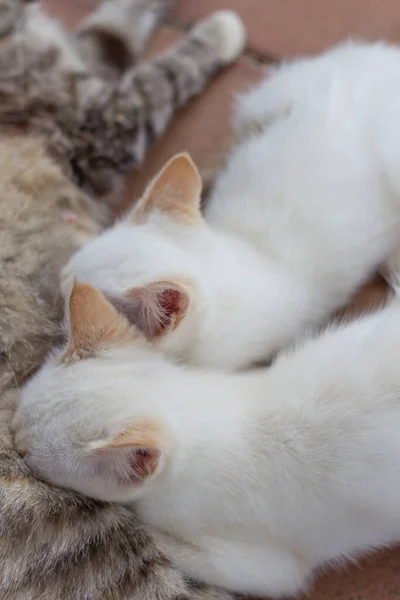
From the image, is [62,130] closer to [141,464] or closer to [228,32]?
[228,32]

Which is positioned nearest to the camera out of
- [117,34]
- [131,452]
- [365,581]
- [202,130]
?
[131,452]

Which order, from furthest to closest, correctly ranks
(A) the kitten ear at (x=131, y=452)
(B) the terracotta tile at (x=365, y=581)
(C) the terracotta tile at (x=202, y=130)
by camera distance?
1. (C) the terracotta tile at (x=202, y=130)
2. (B) the terracotta tile at (x=365, y=581)
3. (A) the kitten ear at (x=131, y=452)

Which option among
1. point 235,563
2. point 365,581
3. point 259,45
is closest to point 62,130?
point 259,45

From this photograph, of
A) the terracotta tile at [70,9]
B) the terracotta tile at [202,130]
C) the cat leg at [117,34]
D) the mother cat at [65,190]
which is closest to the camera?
the mother cat at [65,190]

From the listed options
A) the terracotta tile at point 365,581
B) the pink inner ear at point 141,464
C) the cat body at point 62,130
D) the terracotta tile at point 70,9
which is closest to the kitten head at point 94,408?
the pink inner ear at point 141,464

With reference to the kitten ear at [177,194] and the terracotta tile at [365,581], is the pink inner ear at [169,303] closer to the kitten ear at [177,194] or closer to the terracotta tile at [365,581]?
the kitten ear at [177,194]

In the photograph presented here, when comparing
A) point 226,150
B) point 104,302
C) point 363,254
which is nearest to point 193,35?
point 226,150
